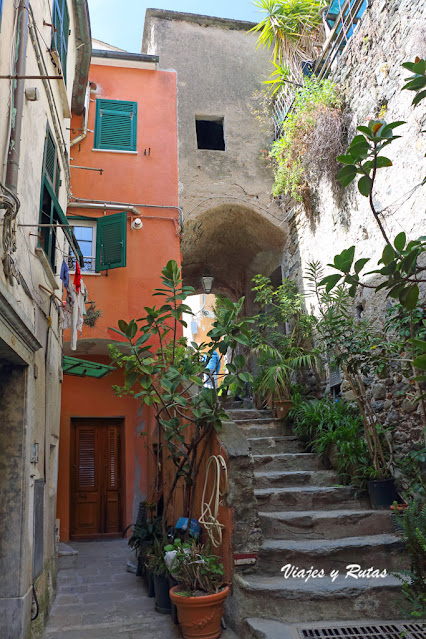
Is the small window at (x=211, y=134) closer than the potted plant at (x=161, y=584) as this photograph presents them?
No

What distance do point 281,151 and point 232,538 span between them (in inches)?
259

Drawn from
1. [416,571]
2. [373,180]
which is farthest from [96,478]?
[373,180]

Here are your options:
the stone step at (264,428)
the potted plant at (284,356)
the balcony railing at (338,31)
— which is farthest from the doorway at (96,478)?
the balcony railing at (338,31)

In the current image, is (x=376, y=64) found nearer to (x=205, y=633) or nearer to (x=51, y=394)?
(x=51, y=394)

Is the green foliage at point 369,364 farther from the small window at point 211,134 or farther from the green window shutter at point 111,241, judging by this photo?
the small window at point 211,134

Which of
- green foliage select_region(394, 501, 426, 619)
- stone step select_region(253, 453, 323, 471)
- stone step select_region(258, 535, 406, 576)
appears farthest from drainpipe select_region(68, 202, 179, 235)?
green foliage select_region(394, 501, 426, 619)

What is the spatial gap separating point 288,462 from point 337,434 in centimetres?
68

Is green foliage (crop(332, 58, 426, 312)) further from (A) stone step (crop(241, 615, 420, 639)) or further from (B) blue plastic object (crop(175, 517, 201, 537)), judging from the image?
(B) blue plastic object (crop(175, 517, 201, 537))

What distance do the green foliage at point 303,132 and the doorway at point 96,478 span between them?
5.72 metres

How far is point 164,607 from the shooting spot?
480 cm

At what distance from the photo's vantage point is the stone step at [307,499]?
5.20 metres

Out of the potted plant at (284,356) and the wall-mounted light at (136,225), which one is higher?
the wall-mounted light at (136,225)

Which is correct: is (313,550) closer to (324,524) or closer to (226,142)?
(324,524)

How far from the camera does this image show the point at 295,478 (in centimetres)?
566
